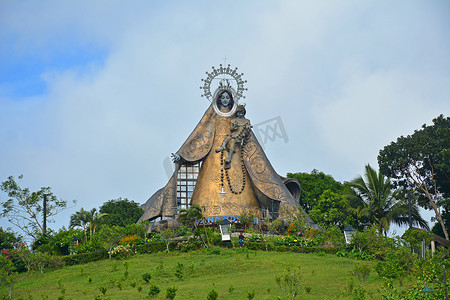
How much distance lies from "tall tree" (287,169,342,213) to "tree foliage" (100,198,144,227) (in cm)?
1061

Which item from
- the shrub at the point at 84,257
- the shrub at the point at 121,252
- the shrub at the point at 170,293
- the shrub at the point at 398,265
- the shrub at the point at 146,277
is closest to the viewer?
the shrub at the point at 170,293

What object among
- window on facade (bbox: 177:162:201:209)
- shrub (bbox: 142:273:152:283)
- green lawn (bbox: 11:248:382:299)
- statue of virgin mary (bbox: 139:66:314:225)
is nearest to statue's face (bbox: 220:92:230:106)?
statue of virgin mary (bbox: 139:66:314:225)

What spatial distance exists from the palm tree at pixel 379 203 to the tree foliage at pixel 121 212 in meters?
13.0

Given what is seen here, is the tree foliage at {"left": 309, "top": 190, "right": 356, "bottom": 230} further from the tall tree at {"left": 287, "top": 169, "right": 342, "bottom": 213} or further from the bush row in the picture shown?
the bush row

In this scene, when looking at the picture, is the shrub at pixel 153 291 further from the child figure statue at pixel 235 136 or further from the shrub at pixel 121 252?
the child figure statue at pixel 235 136

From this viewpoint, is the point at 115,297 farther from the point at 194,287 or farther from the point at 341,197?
the point at 341,197

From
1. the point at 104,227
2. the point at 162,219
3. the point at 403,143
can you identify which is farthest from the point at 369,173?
the point at 104,227

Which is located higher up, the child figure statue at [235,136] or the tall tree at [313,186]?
the child figure statue at [235,136]

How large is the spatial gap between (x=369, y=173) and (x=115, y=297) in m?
19.2

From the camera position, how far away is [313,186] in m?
46.9

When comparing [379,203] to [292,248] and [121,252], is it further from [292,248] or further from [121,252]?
[121,252]

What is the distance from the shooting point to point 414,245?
2692 cm

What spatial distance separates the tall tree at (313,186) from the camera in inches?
1822

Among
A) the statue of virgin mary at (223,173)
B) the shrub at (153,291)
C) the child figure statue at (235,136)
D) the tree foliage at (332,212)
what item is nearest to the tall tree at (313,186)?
the tree foliage at (332,212)
